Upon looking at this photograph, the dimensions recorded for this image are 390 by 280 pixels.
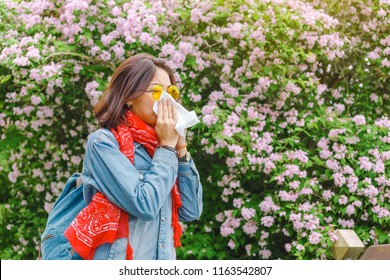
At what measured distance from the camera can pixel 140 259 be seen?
2.25 m

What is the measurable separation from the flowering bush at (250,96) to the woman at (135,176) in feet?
7.07

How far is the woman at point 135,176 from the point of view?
2.15 metres

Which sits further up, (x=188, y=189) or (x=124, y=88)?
(x=124, y=88)

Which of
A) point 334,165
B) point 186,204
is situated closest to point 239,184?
point 334,165

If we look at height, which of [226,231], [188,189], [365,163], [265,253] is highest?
[188,189]

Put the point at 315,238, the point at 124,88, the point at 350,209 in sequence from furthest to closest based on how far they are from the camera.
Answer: the point at 350,209, the point at 315,238, the point at 124,88

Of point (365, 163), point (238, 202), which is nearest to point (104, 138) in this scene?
point (238, 202)

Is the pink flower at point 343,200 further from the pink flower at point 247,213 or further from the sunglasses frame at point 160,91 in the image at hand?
the sunglasses frame at point 160,91

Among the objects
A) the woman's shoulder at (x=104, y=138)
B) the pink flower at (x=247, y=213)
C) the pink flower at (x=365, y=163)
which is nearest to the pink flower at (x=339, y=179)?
the pink flower at (x=365, y=163)

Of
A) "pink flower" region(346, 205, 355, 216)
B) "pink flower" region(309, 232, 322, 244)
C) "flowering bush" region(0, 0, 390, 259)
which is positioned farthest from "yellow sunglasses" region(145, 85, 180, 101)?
"pink flower" region(346, 205, 355, 216)

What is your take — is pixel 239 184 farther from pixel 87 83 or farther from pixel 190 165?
pixel 190 165

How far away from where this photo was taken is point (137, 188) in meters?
2.13

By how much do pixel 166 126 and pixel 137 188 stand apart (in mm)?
263

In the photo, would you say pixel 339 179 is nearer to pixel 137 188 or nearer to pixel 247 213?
pixel 247 213
